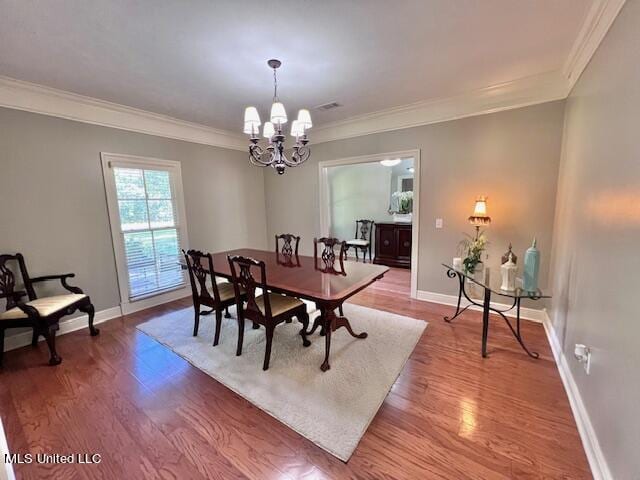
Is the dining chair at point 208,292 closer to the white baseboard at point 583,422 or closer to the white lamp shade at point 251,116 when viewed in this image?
the white lamp shade at point 251,116

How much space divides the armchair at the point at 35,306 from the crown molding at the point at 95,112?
148cm

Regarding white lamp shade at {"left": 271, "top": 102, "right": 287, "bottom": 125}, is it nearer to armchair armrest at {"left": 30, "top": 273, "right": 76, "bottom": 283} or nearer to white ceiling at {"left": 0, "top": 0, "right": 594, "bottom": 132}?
white ceiling at {"left": 0, "top": 0, "right": 594, "bottom": 132}

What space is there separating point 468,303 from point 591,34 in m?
2.73

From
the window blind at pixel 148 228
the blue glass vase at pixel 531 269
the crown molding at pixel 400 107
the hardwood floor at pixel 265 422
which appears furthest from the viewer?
the window blind at pixel 148 228

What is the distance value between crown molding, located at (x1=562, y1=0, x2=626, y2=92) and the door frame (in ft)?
4.95

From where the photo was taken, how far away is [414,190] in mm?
3561

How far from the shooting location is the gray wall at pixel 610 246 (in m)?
1.14

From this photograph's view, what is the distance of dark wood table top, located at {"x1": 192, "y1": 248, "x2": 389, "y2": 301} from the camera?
1983 millimetres

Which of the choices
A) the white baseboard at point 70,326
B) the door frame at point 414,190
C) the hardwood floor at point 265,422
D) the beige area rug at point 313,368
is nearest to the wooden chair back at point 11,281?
the white baseboard at point 70,326

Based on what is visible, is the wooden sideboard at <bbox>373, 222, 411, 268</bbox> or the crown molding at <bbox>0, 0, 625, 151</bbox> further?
the wooden sideboard at <bbox>373, 222, 411, 268</bbox>

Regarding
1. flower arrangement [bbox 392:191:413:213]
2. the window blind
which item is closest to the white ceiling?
the window blind

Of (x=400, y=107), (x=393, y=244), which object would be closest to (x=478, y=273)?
(x=400, y=107)

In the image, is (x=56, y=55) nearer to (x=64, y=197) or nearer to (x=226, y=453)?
(x=64, y=197)

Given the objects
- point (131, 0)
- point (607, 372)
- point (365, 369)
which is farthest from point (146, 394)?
point (607, 372)
